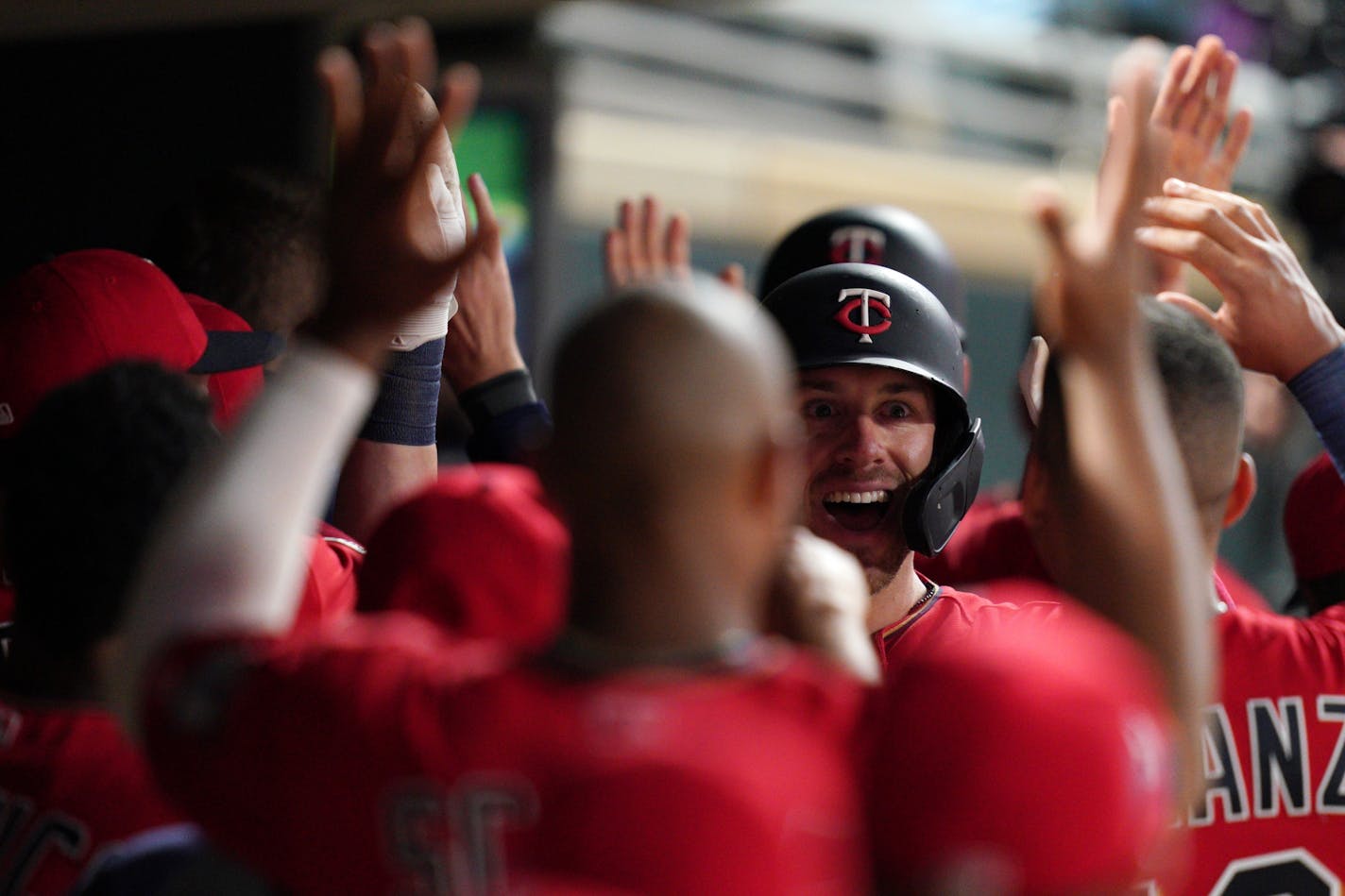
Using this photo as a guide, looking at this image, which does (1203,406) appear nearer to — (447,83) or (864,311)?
(864,311)

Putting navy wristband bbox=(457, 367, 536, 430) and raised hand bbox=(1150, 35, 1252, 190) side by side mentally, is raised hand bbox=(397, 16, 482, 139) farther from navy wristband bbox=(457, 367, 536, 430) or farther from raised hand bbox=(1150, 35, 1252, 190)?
raised hand bbox=(1150, 35, 1252, 190)

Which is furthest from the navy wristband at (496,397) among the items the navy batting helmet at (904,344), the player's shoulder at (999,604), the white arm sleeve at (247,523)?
the white arm sleeve at (247,523)

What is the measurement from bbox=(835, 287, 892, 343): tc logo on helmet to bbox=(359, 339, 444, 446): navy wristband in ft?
2.52

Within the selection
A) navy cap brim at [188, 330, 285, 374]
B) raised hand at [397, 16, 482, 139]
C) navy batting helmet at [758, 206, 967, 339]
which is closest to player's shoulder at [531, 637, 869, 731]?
raised hand at [397, 16, 482, 139]

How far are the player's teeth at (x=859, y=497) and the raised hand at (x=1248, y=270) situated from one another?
26.7 inches

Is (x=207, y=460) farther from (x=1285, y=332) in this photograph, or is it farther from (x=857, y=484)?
(x=1285, y=332)

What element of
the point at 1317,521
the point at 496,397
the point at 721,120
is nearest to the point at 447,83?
the point at 496,397

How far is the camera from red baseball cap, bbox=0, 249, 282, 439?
251cm

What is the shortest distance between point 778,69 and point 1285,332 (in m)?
10.5

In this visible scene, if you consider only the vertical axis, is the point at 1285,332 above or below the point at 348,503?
above

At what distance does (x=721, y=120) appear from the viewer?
12414mm

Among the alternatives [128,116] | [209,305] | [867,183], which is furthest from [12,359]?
[867,183]

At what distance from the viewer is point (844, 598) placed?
1794 mm

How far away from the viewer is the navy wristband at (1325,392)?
9.27ft
